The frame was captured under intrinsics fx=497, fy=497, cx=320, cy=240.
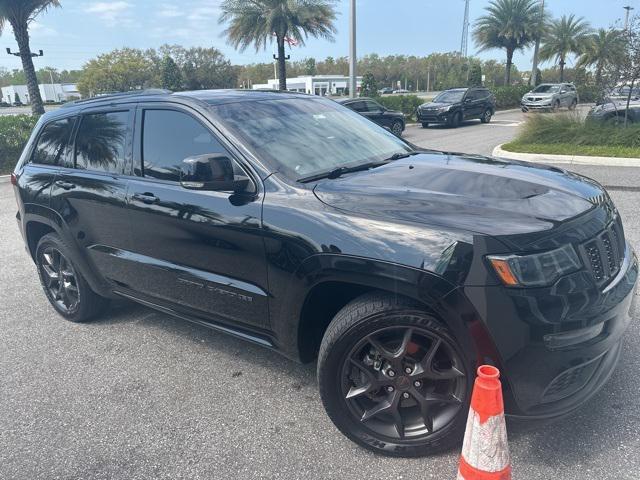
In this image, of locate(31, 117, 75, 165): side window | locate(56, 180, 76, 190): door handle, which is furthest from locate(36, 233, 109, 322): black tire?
locate(31, 117, 75, 165): side window

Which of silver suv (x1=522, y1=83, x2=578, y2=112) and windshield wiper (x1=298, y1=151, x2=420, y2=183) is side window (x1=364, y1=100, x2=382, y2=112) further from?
windshield wiper (x1=298, y1=151, x2=420, y2=183)

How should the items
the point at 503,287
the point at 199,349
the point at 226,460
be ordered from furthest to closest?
the point at 199,349
the point at 226,460
the point at 503,287

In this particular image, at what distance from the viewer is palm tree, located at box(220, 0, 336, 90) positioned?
22422mm

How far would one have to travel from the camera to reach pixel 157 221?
323 cm

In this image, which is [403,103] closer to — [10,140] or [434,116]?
[434,116]

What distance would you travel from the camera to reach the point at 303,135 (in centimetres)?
325

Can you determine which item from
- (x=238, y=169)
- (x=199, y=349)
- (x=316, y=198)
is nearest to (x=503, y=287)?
(x=316, y=198)

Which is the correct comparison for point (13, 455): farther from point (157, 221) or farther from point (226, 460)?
point (157, 221)

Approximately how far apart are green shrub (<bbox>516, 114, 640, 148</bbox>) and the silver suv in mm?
15562

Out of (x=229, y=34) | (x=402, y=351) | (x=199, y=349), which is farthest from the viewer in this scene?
(x=229, y=34)

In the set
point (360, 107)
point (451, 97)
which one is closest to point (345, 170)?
point (360, 107)

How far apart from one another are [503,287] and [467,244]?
23cm

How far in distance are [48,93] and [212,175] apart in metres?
108

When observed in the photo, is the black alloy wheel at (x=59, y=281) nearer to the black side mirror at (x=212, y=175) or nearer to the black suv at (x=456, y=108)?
the black side mirror at (x=212, y=175)
